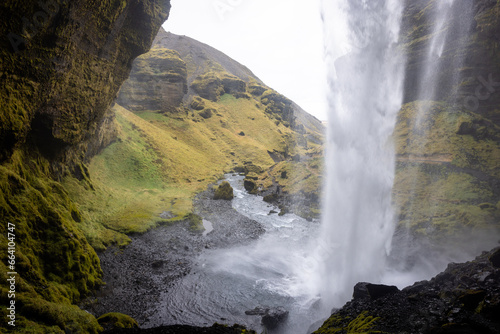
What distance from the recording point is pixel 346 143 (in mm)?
19797

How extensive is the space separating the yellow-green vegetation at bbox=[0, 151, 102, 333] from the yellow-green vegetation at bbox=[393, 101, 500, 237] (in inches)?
938

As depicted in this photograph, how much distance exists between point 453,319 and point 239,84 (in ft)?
326

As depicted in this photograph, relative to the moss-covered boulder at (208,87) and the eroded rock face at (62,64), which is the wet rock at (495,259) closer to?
Answer: the eroded rock face at (62,64)

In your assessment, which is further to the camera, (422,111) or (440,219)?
(422,111)

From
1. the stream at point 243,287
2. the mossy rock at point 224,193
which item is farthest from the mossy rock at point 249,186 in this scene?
the stream at point 243,287

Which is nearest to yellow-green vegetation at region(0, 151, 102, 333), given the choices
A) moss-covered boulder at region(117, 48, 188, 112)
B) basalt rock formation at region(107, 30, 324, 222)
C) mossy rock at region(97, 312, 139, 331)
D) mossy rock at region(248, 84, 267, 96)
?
mossy rock at region(97, 312, 139, 331)

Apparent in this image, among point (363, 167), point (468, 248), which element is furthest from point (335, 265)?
point (468, 248)

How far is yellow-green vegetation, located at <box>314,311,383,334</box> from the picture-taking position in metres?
7.83

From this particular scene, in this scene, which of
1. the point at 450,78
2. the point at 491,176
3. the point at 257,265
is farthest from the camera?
the point at 450,78

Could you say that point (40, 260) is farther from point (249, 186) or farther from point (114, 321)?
point (249, 186)

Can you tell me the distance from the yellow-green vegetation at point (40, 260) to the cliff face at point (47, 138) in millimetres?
36

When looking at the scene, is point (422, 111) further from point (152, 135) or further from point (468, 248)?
point (152, 135)

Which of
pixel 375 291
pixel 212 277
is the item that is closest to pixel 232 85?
pixel 212 277

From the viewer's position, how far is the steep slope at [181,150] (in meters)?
21.7
